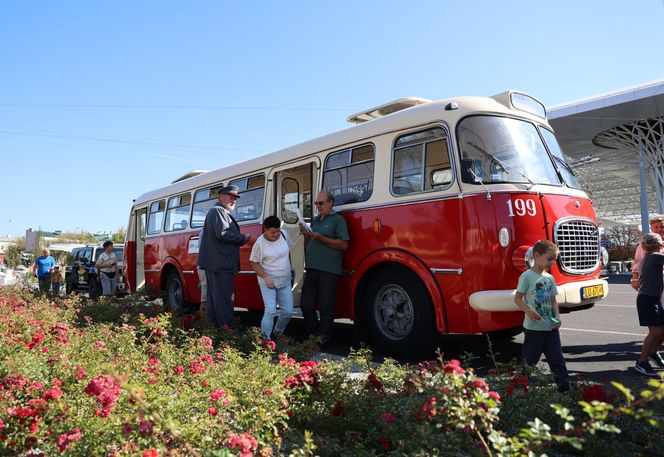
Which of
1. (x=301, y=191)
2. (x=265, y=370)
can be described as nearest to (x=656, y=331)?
(x=265, y=370)

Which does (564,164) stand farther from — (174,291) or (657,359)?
(174,291)

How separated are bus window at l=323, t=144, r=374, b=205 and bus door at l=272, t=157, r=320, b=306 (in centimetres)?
34

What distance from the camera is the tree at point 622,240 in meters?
27.6

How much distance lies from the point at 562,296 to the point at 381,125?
109 inches

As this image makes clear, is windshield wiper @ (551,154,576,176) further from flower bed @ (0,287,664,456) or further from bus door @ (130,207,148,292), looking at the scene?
bus door @ (130,207,148,292)

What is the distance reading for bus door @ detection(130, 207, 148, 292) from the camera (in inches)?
477

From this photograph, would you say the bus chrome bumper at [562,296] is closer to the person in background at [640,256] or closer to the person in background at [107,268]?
the person in background at [640,256]

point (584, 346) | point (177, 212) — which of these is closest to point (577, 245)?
point (584, 346)

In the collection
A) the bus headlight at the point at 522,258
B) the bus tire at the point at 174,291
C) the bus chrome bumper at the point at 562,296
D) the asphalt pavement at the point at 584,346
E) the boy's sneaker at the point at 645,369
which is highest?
the bus headlight at the point at 522,258

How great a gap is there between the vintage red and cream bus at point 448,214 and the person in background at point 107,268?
25.2ft

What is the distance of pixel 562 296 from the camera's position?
5078 mm

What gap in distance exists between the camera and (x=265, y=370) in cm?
333

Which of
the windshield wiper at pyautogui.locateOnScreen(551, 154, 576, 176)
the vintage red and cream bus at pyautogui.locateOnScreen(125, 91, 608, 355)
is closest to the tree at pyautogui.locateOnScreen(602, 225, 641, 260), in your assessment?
the windshield wiper at pyautogui.locateOnScreen(551, 154, 576, 176)

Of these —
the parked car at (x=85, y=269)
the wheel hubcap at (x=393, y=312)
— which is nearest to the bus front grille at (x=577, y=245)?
the wheel hubcap at (x=393, y=312)
